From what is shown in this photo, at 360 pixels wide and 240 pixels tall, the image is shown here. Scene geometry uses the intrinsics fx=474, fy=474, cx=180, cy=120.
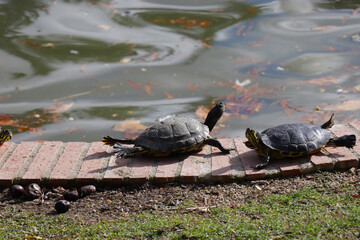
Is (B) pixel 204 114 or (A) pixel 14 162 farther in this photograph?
(B) pixel 204 114

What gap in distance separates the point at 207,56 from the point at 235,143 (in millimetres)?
2318

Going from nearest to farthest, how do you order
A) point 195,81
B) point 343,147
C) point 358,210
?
1. point 358,210
2. point 343,147
3. point 195,81

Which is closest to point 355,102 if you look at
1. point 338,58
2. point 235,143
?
point 338,58

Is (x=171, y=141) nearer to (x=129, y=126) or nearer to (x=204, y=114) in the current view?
(x=129, y=126)

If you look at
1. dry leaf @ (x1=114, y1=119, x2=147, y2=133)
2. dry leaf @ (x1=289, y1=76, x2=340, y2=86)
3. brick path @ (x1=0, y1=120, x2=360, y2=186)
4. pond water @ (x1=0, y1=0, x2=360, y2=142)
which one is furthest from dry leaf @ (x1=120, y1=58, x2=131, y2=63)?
brick path @ (x1=0, y1=120, x2=360, y2=186)

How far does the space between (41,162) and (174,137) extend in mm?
1020

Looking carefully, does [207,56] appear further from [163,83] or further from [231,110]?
[231,110]

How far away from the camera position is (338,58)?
570 cm

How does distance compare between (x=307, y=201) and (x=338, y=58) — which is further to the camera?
(x=338, y=58)

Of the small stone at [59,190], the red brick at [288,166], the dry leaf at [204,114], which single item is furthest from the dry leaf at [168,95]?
the small stone at [59,190]

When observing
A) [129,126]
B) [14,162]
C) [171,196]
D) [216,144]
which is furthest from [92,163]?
[129,126]

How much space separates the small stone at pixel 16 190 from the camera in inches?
127

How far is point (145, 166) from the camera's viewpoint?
3.46 m

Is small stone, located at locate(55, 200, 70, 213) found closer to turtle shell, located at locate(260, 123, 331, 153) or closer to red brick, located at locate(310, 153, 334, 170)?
turtle shell, located at locate(260, 123, 331, 153)
